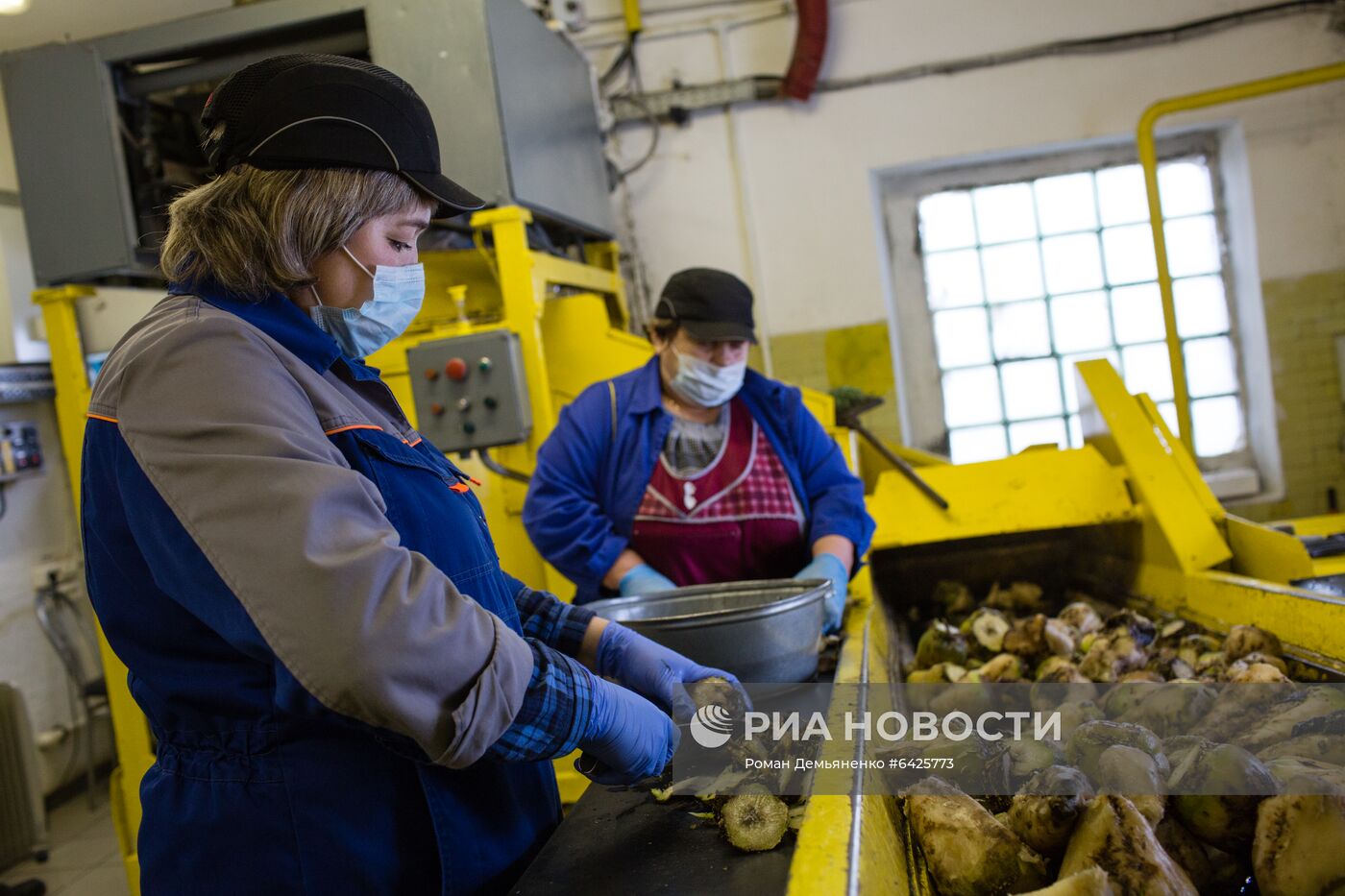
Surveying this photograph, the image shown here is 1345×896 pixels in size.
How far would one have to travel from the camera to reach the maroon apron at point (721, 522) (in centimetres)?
240

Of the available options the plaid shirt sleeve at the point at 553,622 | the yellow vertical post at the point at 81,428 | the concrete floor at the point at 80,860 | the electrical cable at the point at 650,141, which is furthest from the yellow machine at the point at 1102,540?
the concrete floor at the point at 80,860

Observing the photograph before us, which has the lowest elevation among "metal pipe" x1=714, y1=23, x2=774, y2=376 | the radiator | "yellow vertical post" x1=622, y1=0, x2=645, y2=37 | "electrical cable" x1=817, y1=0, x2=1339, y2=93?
the radiator

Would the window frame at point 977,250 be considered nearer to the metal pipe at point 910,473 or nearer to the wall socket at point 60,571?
the metal pipe at point 910,473

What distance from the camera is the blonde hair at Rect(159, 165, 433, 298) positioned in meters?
1.01

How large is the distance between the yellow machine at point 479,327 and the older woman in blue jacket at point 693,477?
2.30ft

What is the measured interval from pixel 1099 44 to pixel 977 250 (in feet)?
3.49

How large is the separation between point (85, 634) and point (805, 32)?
4.76 metres

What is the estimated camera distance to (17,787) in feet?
12.4

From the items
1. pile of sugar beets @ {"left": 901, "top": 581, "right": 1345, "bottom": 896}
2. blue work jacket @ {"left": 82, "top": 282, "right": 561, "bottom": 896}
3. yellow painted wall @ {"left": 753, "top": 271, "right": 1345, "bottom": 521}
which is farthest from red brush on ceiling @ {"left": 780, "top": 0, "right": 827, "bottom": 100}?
blue work jacket @ {"left": 82, "top": 282, "right": 561, "bottom": 896}

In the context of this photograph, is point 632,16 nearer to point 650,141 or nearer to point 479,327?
point 650,141

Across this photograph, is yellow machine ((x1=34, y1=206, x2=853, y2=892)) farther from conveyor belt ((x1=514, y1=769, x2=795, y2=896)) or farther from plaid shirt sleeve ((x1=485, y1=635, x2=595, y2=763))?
plaid shirt sleeve ((x1=485, y1=635, x2=595, y2=763))

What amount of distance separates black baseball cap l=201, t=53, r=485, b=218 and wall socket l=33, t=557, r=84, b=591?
4.58 meters

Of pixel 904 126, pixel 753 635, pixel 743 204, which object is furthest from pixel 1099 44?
pixel 753 635

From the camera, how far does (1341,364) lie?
438 centimetres
